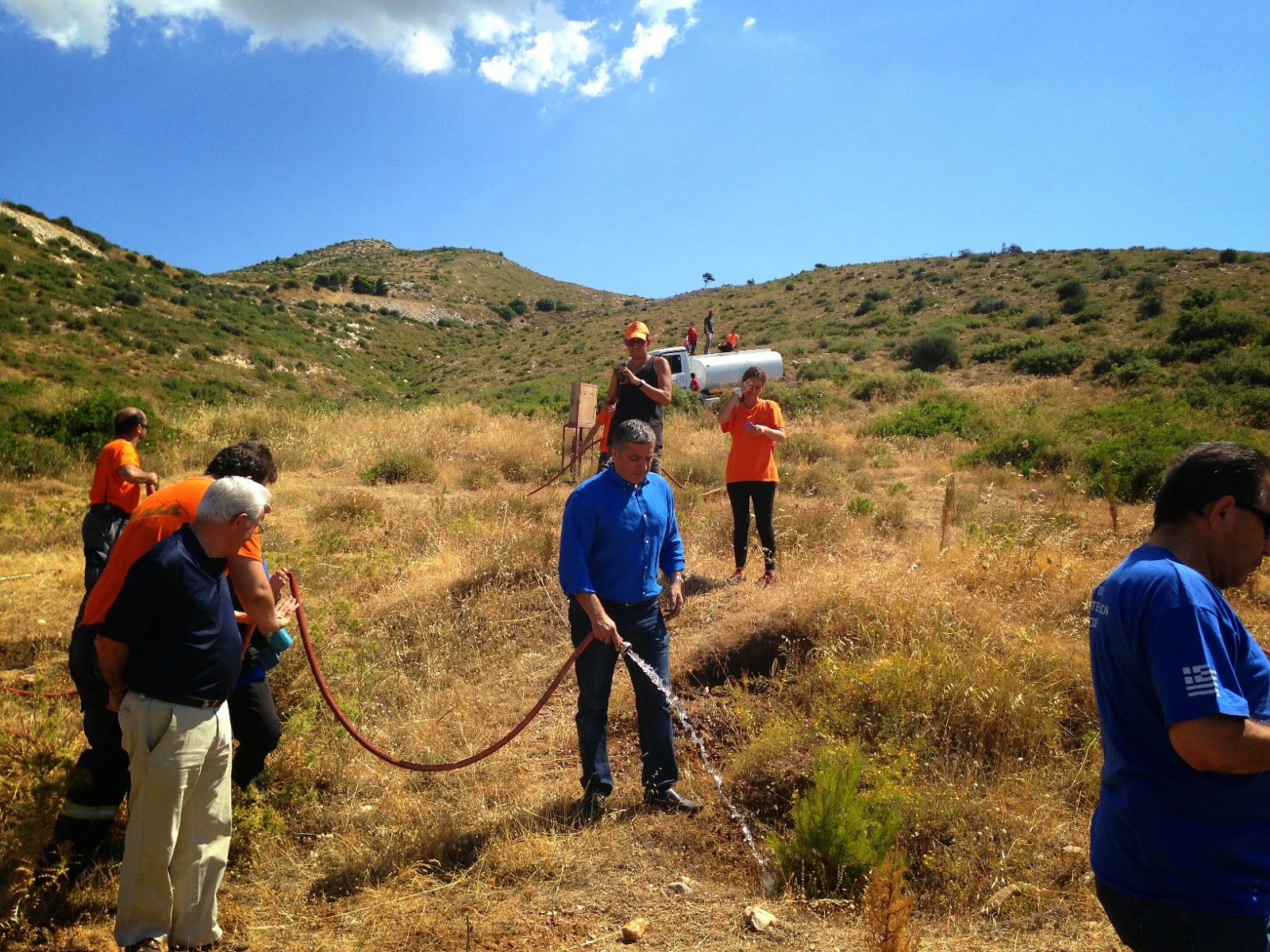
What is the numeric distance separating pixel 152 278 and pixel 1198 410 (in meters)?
39.6

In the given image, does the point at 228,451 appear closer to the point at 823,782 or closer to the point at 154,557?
the point at 154,557

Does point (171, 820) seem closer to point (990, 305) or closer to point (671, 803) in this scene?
point (671, 803)

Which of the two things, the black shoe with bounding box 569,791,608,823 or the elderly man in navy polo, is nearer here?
the elderly man in navy polo

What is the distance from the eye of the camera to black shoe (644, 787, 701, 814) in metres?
3.86

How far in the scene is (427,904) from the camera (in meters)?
3.24

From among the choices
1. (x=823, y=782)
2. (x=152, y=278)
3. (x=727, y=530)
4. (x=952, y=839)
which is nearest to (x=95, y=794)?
(x=823, y=782)

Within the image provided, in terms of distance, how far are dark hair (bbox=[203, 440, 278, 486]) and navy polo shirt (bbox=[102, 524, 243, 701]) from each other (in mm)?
497

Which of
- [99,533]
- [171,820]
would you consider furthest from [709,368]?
[171,820]

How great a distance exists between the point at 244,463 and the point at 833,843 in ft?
9.51

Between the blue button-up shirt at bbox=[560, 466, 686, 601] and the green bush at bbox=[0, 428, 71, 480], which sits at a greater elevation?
the green bush at bbox=[0, 428, 71, 480]

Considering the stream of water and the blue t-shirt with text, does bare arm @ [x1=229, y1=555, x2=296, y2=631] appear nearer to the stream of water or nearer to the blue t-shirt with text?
the stream of water

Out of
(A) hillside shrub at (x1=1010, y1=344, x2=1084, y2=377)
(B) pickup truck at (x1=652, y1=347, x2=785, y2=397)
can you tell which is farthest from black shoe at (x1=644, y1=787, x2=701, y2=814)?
(A) hillside shrub at (x1=1010, y1=344, x2=1084, y2=377)

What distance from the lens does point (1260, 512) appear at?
1.86 m

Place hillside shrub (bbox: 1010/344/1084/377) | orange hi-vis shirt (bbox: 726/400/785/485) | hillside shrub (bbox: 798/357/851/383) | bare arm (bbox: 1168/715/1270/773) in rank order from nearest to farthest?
1. bare arm (bbox: 1168/715/1270/773)
2. orange hi-vis shirt (bbox: 726/400/785/485)
3. hillside shrub (bbox: 1010/344/1084/377)
4. hillside shrub (bbox: 798/357/851/383)
